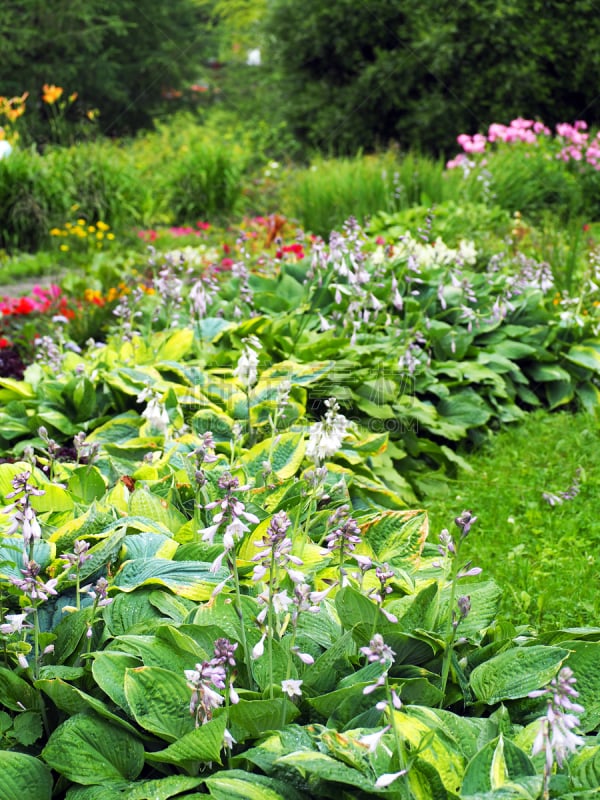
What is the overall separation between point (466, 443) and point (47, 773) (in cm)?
342

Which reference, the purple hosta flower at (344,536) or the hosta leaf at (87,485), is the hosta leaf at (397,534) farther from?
the hosta leaf at (87,485)

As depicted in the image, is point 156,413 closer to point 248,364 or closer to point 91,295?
point 248,364

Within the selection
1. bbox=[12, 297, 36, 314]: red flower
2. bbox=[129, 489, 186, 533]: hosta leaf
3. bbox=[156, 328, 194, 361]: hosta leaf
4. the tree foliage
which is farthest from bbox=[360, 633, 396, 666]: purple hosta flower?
the tree foliage

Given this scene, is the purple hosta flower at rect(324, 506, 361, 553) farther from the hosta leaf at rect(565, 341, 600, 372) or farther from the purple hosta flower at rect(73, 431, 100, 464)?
the hosta leaf at rect(565, 341, 600, 372)

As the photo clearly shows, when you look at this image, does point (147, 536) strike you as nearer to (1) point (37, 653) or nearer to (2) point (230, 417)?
(1) point (37, 653)

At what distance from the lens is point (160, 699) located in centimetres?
188

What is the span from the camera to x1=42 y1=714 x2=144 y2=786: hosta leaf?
1.79 meters

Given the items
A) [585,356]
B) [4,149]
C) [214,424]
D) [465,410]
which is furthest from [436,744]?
[4,149]

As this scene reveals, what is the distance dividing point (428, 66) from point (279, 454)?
12937 mm

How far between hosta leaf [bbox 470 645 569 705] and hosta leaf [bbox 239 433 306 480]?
123 centimetres

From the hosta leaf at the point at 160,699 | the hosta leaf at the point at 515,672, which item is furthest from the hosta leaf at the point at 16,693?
the hosta leaf at the point at 515,672

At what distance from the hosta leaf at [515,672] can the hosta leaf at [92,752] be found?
0.79 metres

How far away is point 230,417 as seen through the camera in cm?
369

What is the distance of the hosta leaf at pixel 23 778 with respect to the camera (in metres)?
1.77
